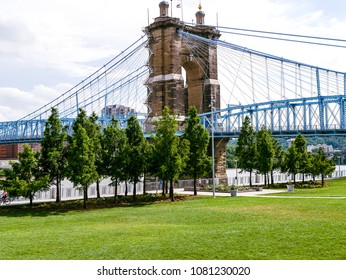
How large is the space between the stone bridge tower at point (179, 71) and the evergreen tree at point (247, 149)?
886cm

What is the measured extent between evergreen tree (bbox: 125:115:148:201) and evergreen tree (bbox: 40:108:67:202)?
5.50 meters

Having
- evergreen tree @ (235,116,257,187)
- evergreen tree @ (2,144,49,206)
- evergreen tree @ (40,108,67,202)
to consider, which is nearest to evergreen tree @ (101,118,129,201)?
evergreen tree @ (40,108,67,202)

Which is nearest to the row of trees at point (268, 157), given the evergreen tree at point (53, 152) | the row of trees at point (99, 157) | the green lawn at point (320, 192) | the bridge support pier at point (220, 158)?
the green lawn at point (320, 192)

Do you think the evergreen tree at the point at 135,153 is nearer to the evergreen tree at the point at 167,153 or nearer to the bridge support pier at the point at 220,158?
the evergreen tree at the point at 167,153

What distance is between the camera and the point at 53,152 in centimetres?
3581

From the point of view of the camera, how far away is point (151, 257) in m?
15.1

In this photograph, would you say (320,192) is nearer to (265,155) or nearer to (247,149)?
(265,155)

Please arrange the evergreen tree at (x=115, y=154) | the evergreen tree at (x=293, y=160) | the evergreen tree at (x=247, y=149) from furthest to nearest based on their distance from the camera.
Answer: the evergreen tree at (x=247, y=149) < the evergreen tree at (x=293, y=160) < the evergreen tree at (x=115, y=154)

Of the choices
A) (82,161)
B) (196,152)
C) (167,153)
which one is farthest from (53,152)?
(196,152)

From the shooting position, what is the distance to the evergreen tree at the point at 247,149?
5484cm

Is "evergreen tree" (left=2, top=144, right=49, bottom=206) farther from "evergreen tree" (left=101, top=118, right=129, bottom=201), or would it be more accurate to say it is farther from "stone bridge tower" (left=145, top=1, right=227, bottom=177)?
"stone bridge tower" (left=145, top=1, right=227, bottom=177)

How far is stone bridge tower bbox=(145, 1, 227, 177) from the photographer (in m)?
61.9
